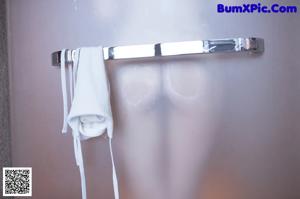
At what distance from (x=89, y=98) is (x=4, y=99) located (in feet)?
1.12

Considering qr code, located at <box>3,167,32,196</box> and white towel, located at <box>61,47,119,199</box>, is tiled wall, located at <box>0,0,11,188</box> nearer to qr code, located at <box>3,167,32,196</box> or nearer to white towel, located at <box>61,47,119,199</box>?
qr code, located at <box>3,167,32,196</box>

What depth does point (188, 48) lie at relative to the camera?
0.63 m

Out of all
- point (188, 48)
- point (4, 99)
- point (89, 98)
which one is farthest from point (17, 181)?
point (188, 48)

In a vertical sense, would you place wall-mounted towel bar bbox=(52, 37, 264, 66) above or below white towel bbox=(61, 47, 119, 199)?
above

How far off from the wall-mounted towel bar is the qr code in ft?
1.52

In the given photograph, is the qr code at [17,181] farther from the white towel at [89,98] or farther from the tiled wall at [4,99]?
the white towel at [89,98]

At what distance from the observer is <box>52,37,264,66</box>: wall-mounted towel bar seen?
628 millimetres

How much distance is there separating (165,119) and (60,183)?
393 mm

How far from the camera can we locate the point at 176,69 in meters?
0.72

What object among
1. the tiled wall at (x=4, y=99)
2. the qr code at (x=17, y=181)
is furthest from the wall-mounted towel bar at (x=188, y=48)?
the qr code at (x=17, y=181)

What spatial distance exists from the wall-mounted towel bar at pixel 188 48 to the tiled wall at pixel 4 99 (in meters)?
0.36

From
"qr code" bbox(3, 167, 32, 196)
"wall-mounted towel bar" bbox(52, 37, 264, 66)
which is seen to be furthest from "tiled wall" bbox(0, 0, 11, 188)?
"wall-mounted towel bar" bbox(52, 37, 264, 66)

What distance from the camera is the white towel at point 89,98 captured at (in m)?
0.63

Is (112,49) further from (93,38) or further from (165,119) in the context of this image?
(165,119)
